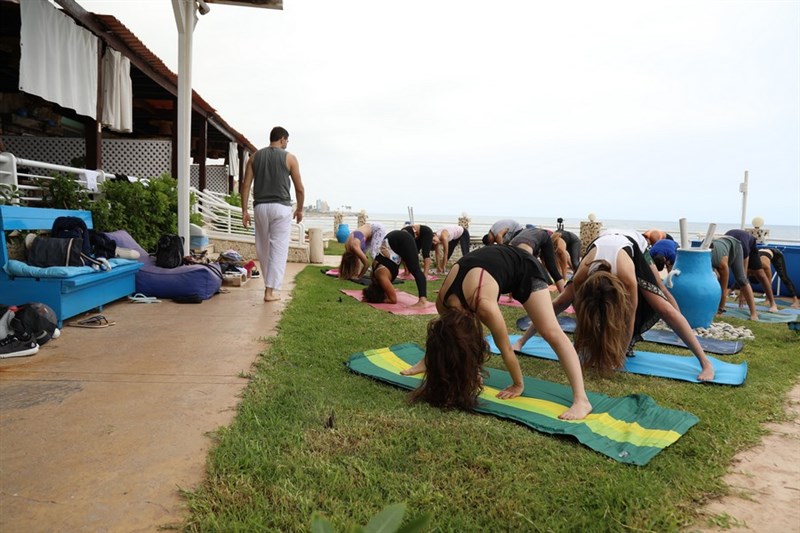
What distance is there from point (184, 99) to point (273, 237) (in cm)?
243

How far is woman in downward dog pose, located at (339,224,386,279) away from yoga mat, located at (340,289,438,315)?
67 cm

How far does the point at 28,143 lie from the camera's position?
35.1ft

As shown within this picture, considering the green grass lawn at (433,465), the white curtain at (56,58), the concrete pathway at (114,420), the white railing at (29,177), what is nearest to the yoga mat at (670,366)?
the green grass lawn at (433,465)

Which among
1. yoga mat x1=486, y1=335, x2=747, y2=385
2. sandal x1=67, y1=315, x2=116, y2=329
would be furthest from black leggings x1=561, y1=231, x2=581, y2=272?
sandal x1=67, y1=315, x2=116, y2=329

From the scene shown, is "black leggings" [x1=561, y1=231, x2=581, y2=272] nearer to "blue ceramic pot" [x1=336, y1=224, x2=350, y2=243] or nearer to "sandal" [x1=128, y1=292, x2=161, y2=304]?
"sandal" [x1=128, y1=292, x2=161, y2=304]

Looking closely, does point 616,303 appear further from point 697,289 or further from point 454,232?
point 454,232

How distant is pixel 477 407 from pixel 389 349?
143 centimetres

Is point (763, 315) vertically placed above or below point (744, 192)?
below

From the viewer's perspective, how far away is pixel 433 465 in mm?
2223

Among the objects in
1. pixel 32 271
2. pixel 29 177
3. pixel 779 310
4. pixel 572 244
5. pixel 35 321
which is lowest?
pixel 779 310

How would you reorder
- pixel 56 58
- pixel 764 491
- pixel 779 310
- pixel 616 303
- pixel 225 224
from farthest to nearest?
pixel 225 224, pixel 779 310, pixel 56 58, pixel 616 303, pixel 764 491

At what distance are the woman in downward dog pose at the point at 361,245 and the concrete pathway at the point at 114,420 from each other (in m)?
3.65

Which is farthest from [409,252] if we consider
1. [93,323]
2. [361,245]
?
[93,323]

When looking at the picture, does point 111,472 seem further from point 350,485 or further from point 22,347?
point 22,347
